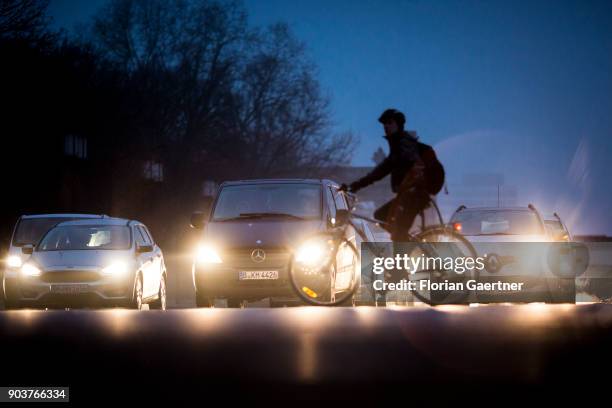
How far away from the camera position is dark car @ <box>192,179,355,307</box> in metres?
16.0

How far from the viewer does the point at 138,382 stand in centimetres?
701

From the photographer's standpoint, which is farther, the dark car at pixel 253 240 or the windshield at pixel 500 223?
the windshield at pixel 500 223

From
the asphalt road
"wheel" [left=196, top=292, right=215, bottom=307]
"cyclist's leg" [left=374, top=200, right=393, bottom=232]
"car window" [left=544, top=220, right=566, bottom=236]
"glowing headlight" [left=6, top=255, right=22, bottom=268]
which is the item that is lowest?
the asphalt road

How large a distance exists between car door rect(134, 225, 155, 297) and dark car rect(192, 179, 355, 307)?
2220 millimetres

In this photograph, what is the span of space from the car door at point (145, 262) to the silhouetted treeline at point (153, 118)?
2381cm

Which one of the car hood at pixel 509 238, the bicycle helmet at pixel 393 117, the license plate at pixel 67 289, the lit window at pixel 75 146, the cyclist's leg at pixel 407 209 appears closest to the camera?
the bicycle helmet at pixel 393 117

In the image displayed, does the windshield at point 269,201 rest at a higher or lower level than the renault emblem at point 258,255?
higher

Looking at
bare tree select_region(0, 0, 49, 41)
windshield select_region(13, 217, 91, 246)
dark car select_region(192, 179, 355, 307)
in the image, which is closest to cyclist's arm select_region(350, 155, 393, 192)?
dark car select_region(192, 179, 355, 307)

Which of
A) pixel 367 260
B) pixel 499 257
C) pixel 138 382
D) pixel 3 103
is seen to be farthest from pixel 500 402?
pixel 3 103

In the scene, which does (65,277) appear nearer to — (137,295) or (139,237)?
(137,295)

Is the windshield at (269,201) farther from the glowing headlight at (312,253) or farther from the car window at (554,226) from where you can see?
the car window at (554,226)

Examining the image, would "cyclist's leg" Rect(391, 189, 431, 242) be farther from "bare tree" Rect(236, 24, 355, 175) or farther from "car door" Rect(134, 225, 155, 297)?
"bare tree" Rect(236, 24, 355, 175)

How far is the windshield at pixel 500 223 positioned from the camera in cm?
1827

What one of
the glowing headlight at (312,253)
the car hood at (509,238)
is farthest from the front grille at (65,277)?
the car hood at (509,238)
